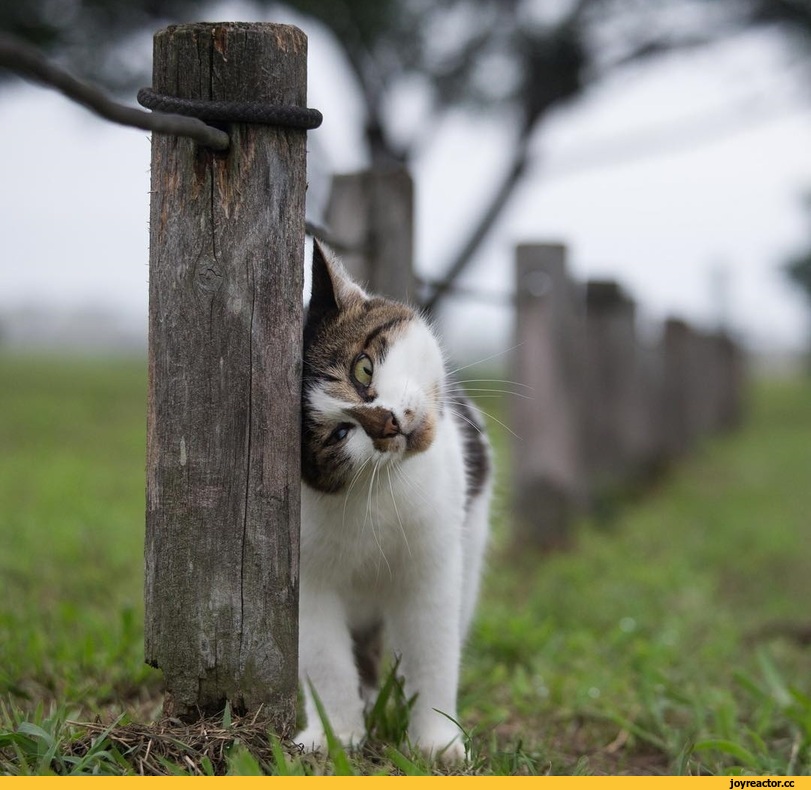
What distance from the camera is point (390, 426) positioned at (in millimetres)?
2070

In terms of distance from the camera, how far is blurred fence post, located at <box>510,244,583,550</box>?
18.4ft

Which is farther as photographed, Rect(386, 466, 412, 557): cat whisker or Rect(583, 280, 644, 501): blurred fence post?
Rect(583, 280, 644, 501): blurred fence post

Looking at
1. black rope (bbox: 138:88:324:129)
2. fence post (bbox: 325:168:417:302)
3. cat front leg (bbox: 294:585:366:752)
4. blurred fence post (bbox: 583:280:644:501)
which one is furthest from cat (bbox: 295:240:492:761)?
blurred fence post (bbox: 583:280:644:501)

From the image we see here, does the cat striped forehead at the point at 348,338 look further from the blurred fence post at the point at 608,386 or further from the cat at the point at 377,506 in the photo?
the blurred fence post at the point at 608,386

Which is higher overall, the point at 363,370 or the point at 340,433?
the point at 363,370

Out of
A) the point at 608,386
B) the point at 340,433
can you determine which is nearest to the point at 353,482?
the point at 340,433

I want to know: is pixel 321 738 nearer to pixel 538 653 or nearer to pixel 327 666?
pixel 327 666

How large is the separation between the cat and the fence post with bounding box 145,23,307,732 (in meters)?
0.14

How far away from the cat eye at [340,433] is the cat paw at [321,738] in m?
0.73

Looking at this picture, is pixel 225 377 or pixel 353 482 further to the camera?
pixel 353 482

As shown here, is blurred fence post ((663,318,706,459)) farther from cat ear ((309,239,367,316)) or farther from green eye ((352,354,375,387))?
green eye ((352,354,375,387))

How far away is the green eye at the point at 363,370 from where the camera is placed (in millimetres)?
2141

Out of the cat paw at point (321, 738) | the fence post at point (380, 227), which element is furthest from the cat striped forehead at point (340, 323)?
the fence post at point (380, 227)

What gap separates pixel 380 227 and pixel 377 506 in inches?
67.1
